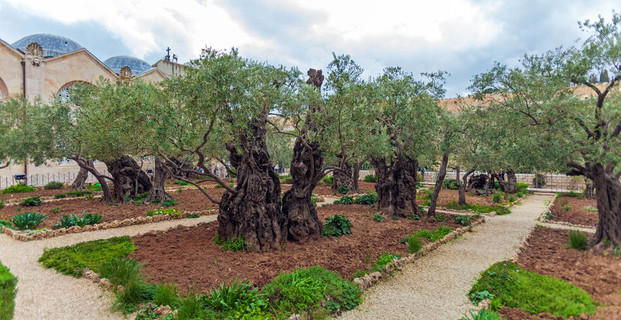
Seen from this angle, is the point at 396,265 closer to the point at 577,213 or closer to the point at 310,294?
the point at 310,294

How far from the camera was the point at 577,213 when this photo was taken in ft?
54.9

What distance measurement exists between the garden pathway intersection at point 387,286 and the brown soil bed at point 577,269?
0.69m

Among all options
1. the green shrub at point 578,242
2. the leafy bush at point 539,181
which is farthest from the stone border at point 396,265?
the leafy bush at point 539,181

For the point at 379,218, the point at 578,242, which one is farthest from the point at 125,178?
the point at 578,242

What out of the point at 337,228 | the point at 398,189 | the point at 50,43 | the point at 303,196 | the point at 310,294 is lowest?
the point at 310,294

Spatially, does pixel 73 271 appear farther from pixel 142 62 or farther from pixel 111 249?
pixel 142 62

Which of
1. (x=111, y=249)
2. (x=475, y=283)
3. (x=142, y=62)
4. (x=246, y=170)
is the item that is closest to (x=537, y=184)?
(x=475, y=283)

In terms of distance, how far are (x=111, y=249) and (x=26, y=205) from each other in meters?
12.1

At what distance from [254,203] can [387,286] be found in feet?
14.2

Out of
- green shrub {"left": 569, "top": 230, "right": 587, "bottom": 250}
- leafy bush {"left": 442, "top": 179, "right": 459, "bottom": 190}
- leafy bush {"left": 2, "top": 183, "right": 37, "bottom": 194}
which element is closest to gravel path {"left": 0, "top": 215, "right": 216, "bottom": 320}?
green shrub {"left": 569, "top": 230, "right": 587, "bottom": 250}

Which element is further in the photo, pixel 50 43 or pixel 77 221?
pixel 50 43

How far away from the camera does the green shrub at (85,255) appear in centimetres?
800

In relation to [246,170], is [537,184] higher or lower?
lower

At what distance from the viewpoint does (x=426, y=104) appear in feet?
39.1
